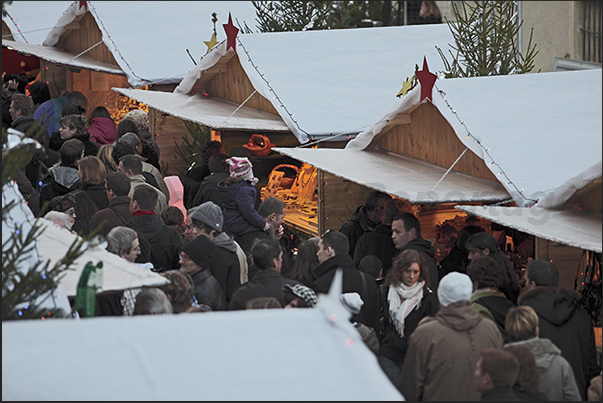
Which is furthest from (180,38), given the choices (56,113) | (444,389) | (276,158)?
(444,389)

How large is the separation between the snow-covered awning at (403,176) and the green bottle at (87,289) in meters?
2.83

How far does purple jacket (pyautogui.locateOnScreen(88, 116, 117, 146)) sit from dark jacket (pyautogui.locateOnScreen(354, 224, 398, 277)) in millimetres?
4812

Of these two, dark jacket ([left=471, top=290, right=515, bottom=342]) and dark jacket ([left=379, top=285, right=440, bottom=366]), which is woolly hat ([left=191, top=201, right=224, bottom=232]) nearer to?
dark jacket ([left=379, top=285, right=440, bottom=366])

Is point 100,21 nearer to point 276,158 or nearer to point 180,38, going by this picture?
point 180,38

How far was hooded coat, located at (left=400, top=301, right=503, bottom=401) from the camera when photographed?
16.4 ft

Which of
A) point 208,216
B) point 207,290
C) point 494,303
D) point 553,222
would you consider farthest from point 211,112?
point 494,303

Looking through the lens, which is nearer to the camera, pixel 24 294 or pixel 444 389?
pixel 24 294

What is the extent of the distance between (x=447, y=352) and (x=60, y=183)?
4856mm

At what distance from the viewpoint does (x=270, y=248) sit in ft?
19.5

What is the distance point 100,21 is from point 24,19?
400 centimetres

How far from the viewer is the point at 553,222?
19.9 ft

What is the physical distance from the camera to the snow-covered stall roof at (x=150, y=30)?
44.7ft

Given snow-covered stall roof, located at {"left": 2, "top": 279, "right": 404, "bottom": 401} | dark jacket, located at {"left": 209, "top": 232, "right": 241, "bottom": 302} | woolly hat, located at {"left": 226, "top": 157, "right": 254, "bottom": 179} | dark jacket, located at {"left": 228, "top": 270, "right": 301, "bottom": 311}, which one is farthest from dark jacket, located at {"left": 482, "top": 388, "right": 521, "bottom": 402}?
woolly hat, located at {"left": 226, "top": 157, "right": 254, "bottom": 179}

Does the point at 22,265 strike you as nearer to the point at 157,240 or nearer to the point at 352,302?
the point at 352,302
